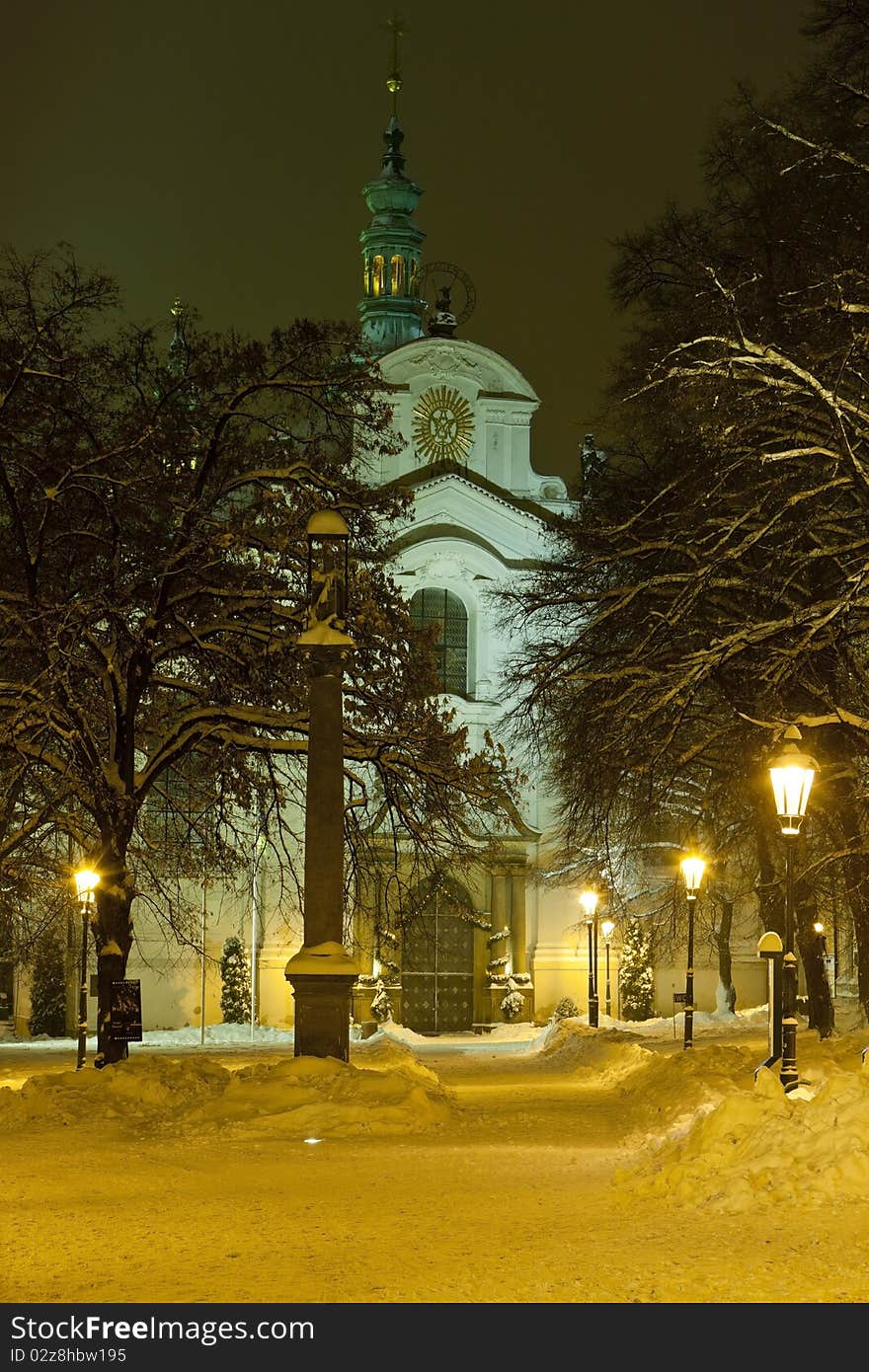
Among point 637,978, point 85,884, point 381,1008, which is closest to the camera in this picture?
point 85,884

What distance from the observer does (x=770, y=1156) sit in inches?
379

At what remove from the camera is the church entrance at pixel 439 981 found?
43875 mm

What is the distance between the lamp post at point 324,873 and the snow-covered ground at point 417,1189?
1.87 feet

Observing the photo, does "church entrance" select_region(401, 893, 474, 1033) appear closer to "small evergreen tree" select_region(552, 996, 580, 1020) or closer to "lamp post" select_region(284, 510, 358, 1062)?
"small evergreen tree" select_region(552, 996, 580, 1020)

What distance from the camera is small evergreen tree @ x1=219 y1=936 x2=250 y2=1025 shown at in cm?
4306

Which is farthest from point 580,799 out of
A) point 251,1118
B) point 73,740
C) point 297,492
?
point 251,1118

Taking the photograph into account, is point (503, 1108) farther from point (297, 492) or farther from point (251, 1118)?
point (297, 492)

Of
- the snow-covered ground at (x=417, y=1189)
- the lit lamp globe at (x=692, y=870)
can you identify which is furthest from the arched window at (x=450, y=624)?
the snow-covered ground at (x=417, y=1189)

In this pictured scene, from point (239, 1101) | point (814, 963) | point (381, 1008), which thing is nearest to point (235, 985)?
point (381, 1008)

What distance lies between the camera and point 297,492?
806 inches

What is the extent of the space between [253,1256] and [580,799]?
1527 cm

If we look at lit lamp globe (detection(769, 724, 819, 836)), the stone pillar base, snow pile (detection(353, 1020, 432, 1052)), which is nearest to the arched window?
snow pile (detection(353, 1020, 432, 1052))

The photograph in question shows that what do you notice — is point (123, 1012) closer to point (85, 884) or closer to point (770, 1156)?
point (85, 884)

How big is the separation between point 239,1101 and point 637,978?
103ft
